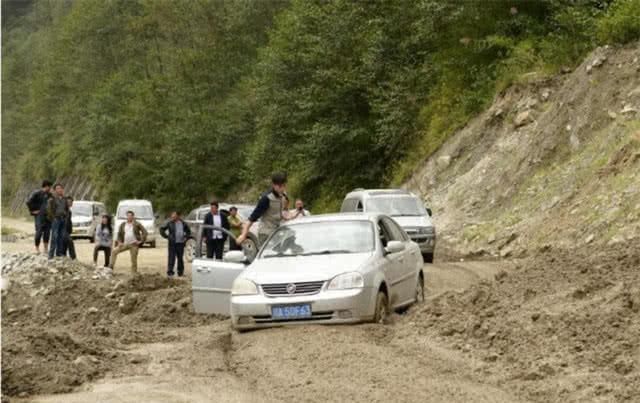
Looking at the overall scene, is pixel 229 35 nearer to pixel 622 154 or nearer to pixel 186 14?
pixel 186 14

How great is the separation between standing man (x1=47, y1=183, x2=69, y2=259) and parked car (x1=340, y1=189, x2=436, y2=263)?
266 inches

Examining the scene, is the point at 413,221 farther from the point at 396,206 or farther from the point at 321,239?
the point at 321,239

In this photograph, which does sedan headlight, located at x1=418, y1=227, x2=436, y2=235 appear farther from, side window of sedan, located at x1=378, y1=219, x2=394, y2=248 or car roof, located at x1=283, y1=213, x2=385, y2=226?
car roof, located at x1=283, y1=213, x2=385, y2=226

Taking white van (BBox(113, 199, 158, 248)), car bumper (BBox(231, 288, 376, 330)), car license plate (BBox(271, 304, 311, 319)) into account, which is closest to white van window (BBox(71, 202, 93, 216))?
white van (BBox(113, 199, 158, 248))

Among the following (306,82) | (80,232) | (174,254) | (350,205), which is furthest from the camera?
(306,82)

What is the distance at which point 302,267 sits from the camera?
12164 mm

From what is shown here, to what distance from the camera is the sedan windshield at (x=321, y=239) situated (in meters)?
13.0

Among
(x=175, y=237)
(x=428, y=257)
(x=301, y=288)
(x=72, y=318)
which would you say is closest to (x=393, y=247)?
(x=301, y=288)

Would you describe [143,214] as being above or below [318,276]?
below

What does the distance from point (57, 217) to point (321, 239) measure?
11739 mm

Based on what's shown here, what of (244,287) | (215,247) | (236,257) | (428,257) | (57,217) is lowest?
(428,257)

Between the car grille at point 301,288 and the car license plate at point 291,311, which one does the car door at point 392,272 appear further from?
the car license plate at point 291,311

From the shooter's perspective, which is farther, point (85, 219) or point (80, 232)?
point (85, 219)

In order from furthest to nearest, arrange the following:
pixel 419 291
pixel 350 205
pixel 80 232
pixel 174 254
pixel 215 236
Answer: 1. pixel 80 232
2. pixel 350 205
3. pixel 174 254
4. pixel 215 236
5. pixel 419 291
